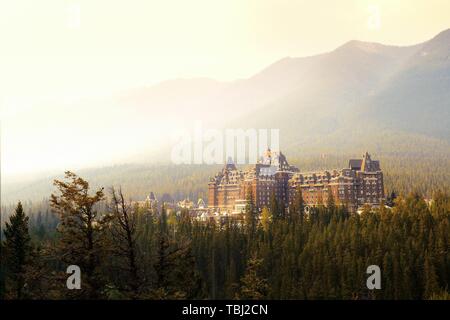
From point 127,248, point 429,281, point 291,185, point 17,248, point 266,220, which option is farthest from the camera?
point 291,185

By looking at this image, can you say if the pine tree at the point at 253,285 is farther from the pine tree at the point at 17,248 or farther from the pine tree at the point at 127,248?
the pine tree at the point at 17,248

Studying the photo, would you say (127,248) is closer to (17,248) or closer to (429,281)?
(17,248)

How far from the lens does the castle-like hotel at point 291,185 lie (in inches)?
4594

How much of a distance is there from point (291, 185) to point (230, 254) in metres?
51.5

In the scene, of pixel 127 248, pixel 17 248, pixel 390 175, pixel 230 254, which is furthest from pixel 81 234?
pixel 390 175

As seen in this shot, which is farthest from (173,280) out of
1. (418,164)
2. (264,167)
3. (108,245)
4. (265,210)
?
(418,164)

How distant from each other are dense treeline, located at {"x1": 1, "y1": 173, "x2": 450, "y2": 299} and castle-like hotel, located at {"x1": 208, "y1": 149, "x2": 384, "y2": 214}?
17451 mm

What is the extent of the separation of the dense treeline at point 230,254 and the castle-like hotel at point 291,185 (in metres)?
17.5

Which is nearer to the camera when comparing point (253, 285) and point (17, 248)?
point (17, 248)

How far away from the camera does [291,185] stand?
128 meters

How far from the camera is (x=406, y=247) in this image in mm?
66750

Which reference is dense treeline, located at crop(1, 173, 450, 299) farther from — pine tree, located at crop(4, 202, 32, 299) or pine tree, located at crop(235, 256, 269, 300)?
pine tree, located at crop(235, 256, 269, 300)

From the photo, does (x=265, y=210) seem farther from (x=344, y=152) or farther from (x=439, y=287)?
(x=344, y=152)
